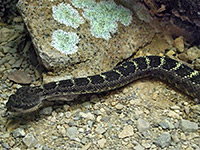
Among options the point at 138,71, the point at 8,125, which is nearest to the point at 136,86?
the point at 138,71

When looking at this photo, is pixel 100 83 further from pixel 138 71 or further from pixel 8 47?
pixel 8 47

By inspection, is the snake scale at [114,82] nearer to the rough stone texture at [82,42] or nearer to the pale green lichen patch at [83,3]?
the rough stone texture at [82,42]

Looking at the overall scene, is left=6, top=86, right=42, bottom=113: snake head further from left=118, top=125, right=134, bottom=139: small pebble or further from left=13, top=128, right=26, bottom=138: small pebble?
left=118, top=125, right=134, bottom=139: small pebble

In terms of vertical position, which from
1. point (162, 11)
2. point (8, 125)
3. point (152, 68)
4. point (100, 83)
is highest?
point (162, 11)

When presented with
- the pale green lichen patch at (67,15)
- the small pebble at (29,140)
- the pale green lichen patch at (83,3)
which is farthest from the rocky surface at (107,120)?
the pale green lichen patch at (83,3)

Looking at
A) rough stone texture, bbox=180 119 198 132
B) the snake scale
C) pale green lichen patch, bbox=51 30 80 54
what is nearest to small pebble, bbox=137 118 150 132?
rough stone texture, bbox=180 119 198 132

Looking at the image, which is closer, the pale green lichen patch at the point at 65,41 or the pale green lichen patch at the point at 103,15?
the pale green lichen patch at the point at 65,41
